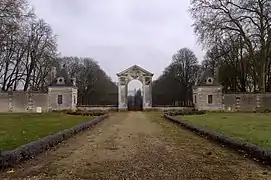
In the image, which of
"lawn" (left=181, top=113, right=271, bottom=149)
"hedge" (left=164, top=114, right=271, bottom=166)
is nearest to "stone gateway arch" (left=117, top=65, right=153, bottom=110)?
"lawn" (left=181, top=113, right=271, bottom=149)

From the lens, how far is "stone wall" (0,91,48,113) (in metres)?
45.9

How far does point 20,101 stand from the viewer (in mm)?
46312

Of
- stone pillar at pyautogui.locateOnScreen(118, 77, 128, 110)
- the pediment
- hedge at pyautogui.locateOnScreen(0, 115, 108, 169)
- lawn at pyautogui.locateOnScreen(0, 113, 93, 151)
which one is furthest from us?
the pediment

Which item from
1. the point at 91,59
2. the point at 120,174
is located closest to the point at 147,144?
the point at 120,174

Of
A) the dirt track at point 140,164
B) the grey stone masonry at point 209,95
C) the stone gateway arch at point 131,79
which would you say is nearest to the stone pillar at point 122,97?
the stone gateway arch at point 131,79

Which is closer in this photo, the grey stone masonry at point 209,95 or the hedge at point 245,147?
the hedge at point 245,147

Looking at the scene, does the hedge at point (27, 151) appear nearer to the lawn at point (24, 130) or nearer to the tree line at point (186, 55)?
the lawn at point (24, 130)

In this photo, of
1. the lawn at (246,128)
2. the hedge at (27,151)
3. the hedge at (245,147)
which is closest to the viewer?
the hedge at (27,151)

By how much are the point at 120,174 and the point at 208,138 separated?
8.40m

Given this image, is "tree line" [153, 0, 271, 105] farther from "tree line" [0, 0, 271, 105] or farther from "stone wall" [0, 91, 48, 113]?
"stone wall" [0, 91, 48, 113]

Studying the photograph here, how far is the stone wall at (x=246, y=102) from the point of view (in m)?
44.6

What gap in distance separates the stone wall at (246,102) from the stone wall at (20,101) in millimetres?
24462

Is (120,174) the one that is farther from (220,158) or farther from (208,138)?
(208,138)

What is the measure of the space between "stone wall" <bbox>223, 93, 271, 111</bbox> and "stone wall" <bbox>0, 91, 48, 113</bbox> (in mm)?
24462
